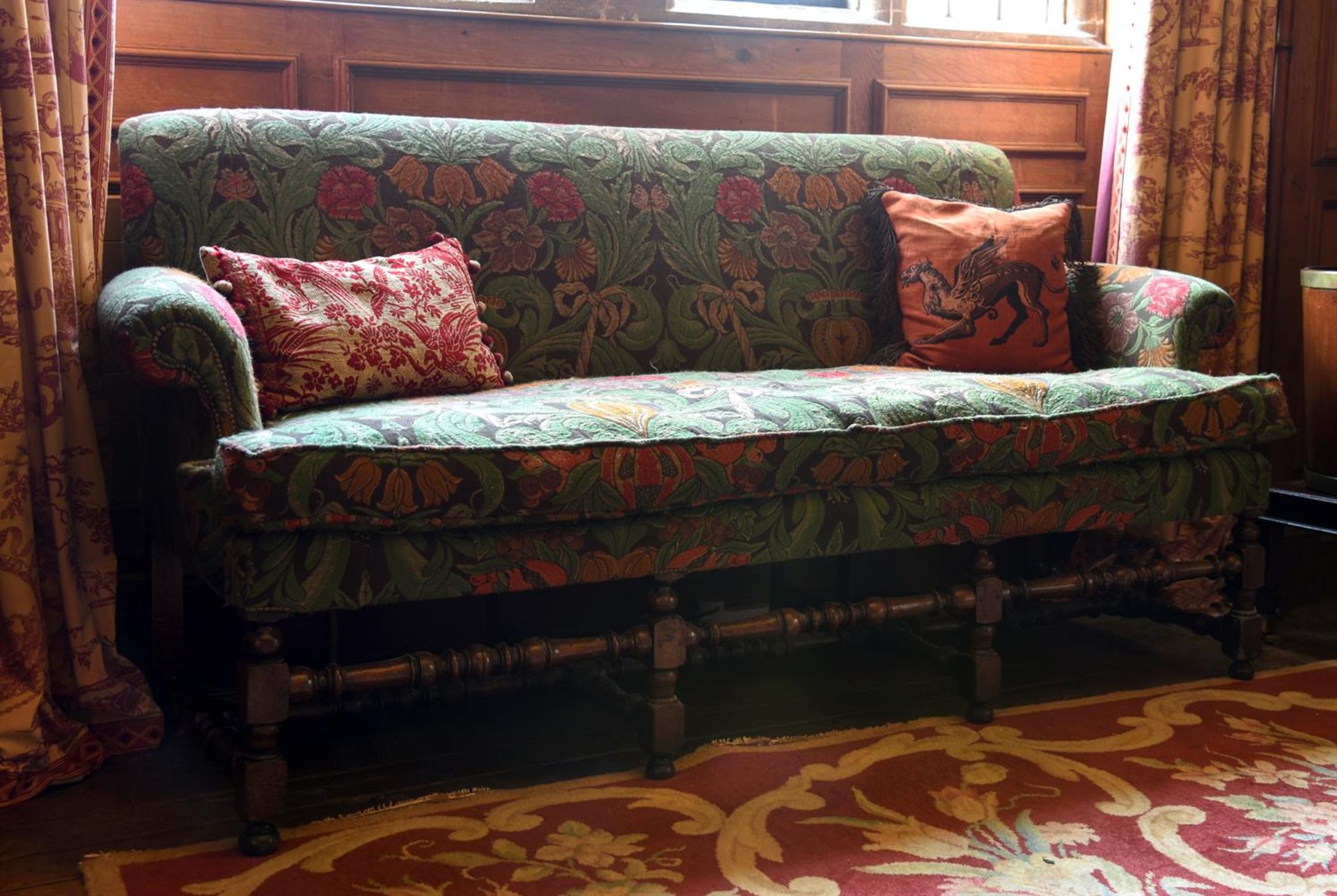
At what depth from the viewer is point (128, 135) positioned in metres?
2.09

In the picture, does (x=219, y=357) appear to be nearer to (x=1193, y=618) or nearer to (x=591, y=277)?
(x=591, y=277)

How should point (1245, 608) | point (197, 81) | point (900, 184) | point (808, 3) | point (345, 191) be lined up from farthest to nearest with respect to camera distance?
1. point (808, 3)
2. point (900, 184)
3. point (197, 81)
4. point (1245, 608)
5. point (345, 191)

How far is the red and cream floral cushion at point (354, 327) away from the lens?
72.2 inches

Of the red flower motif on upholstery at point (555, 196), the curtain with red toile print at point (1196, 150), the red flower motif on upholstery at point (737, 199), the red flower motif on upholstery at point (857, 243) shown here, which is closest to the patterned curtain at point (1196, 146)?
the curtain with red toile print at point (1196, 150)

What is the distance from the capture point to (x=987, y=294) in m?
2.36

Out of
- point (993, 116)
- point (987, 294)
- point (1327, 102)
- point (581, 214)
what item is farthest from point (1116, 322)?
point (1327, 102)

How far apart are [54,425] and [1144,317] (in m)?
1.81

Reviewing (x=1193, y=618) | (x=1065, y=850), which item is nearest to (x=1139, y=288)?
(x=1193, y=618)

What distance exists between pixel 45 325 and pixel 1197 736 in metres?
1.79

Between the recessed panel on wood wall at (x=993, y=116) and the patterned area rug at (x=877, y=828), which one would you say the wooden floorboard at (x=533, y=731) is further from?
the recessed panel on wood wall at (x=993, y=116)

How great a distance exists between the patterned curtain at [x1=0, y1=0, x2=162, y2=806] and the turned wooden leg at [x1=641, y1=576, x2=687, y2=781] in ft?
2.47

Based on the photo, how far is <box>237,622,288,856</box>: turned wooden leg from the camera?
153 centimetres

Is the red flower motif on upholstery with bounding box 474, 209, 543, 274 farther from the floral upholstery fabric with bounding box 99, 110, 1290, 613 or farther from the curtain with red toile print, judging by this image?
the curtain with red toile print

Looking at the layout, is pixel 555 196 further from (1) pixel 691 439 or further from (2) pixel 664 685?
(2) pixel 664 685
